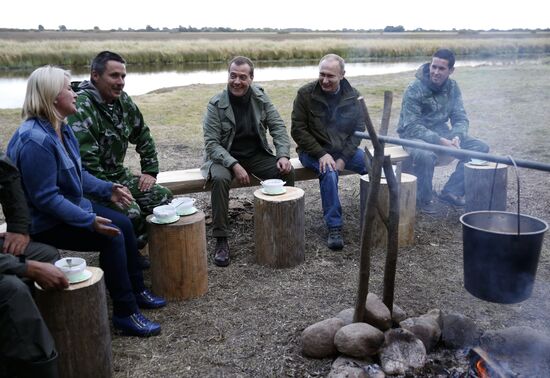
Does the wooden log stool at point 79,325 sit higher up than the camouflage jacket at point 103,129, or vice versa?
the camouflage jacket at point 103,129

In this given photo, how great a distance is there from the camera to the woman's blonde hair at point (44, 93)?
2.77 metres

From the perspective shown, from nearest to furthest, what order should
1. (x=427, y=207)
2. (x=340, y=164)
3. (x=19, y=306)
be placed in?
(x=19, y=306) < (x=340, y=164) < (x=427, y=207)

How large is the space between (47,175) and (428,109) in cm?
403

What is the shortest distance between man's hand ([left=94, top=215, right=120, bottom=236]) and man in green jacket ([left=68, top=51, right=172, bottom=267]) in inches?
23.4

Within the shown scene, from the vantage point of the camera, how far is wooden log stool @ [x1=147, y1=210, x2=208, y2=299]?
139 inches

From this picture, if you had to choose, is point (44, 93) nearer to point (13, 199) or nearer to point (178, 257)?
point (13, 199)

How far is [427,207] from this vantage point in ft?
17.8

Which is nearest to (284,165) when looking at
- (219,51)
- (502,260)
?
(502,260)

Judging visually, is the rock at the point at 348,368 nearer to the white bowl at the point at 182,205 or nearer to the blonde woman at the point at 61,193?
the blonde woman at the point at 61,193

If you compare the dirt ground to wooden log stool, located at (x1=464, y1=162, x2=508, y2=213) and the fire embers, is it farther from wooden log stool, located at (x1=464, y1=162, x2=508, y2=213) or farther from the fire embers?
wooden log stool, located at (x1=464, y1=162, x2=508, y2=213)

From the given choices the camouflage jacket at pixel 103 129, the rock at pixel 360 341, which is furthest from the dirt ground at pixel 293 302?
the camouflage jacket at pixel 103 129

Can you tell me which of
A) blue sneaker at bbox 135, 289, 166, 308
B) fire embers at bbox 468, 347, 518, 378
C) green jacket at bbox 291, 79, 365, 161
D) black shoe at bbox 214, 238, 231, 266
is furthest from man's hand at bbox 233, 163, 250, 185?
fire embers at bbox 468, 347, 518, 378

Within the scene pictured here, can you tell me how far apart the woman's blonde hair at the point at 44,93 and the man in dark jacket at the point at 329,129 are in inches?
94.9

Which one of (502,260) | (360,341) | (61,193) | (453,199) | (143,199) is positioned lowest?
(453,199)
